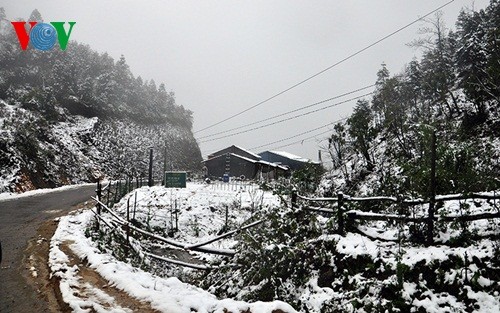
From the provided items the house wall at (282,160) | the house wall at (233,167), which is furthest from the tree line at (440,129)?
the house wall at (282,160)

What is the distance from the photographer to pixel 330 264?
22.8 feet

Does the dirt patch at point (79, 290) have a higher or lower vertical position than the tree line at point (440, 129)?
lower

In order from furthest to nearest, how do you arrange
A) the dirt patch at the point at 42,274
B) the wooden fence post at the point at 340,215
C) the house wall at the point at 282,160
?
the house wall at the point at 282,160 < the wooden fence post at the point at 340,215 < the dirt patch at the point at 42,274

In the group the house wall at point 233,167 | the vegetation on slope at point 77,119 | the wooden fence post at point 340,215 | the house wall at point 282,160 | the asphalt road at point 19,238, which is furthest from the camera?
the house wall at point 282,160

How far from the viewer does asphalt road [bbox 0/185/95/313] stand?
16.1ft

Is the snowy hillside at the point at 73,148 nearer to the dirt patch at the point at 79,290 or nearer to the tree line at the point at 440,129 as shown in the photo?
the dirt patch at the point at 79,290

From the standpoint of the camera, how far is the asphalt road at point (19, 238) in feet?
16.1

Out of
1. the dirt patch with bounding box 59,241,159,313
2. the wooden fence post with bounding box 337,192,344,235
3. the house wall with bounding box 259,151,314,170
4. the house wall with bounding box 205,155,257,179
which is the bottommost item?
the dirt patch with bounding box 59,241,159,313

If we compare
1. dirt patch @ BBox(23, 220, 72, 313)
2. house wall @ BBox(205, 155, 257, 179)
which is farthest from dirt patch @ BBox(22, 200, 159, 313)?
house wall @ BBox(205, 155, 257, 179)

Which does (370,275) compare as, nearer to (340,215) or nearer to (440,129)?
(340,215)

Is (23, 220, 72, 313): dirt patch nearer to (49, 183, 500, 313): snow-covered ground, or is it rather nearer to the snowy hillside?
(49, 183, 500, 313): snow-covered ground

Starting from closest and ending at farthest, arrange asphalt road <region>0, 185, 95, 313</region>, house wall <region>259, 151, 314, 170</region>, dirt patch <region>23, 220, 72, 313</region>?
dirt patch <region>23, 220, 72, 313</region> → asphalt road <region>0, 185, 95, 313</region> → house wall <region>259, 151, 314, 170</region>

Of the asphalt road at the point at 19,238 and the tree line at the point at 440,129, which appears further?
the tree line at the point at 440,129

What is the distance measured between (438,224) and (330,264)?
2633 millimetres
